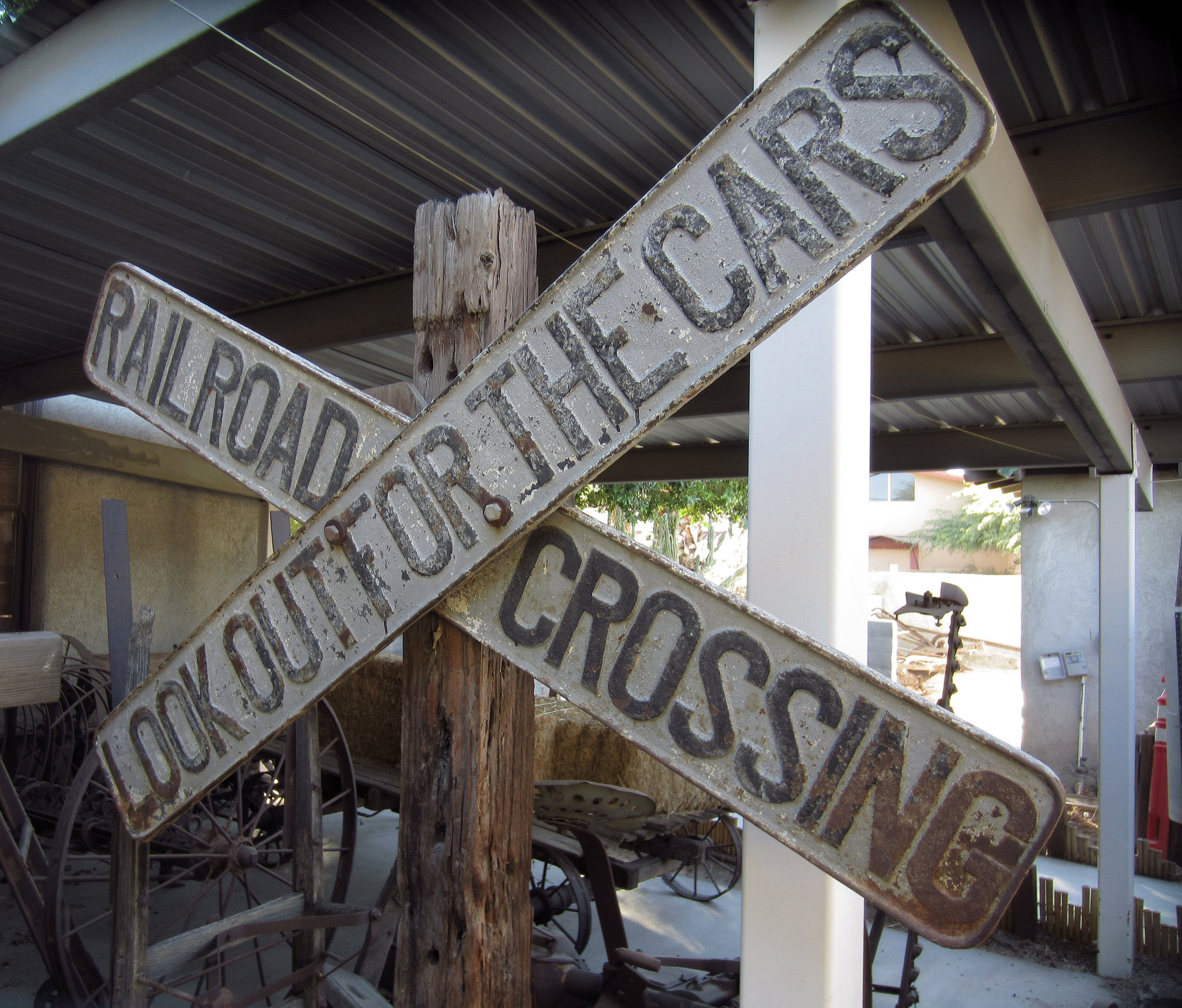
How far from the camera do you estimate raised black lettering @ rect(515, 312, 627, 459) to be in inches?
38.6

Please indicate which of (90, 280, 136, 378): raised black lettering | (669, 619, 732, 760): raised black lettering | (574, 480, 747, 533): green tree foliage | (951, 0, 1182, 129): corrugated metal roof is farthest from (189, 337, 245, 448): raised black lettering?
(574, 480, 747, 533): green tree foliage

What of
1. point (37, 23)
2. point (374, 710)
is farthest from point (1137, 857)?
point (37, 23)

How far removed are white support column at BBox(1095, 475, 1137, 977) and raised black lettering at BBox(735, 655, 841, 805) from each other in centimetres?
476

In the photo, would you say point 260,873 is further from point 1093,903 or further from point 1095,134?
point 1095,134

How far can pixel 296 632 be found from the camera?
3.89 ft

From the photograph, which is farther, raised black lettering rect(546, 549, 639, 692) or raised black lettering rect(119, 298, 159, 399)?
raised black lettering rect(119, 298, 159, 399)

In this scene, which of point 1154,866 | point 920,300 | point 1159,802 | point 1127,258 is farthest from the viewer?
point 1159,802

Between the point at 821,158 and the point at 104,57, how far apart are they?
2.46 metres

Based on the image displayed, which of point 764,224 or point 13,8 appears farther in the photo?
point 13,8

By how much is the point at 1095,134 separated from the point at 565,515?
8.64ft

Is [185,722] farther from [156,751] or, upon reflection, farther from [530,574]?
[530,574]

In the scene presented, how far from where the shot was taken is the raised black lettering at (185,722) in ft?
4.22

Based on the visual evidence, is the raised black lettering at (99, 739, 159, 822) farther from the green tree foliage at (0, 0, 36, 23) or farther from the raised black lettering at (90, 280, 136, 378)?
the green tree foliage at (0, 0, 36, 23)

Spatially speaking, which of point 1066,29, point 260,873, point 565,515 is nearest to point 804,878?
point 565,515
